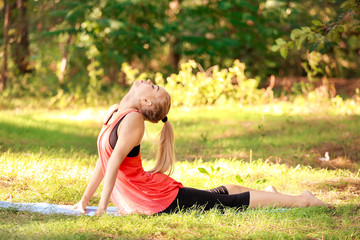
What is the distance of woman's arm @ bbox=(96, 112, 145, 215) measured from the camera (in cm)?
Answer: 361

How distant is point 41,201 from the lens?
4.33 meters

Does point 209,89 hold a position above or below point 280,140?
above

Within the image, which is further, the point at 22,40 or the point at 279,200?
the point at 22,40

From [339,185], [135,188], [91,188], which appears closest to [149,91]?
[135,188]

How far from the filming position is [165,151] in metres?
4.04

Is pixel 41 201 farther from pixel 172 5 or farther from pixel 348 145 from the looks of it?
pixel 172 5

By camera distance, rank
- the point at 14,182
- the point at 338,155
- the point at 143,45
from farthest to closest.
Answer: the point at 143,45 < the point at 338,155 < the point at 14,182

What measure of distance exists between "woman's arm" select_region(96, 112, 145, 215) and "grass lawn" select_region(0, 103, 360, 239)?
162 mm

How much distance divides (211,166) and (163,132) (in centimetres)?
131

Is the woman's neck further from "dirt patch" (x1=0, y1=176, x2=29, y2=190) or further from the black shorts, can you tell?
"dirt patch" (x1=0, y1=176, x2=29, y2=190)

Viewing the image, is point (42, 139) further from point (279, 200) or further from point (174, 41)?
point (174, 41)

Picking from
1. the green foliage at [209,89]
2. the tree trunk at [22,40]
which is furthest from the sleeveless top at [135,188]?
the tree trunk at [22,40]

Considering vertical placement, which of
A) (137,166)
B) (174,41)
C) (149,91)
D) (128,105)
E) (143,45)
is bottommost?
(137,166)

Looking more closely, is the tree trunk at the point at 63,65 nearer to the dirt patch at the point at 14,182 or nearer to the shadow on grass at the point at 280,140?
the shadow on grass at the point at 280,140
